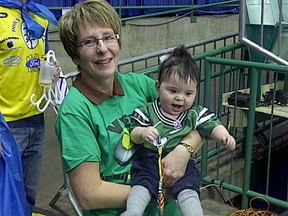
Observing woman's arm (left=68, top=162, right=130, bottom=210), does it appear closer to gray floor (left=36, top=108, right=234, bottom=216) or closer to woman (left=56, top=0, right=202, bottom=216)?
woman (left=56, top=0, right=202, bottom=216)

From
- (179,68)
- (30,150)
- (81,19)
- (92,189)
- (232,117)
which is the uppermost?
(81,19)

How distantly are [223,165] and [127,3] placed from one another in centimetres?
439

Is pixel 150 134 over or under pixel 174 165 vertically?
over

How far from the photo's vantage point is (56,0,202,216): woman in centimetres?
177

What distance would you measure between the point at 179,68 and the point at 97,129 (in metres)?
0.43

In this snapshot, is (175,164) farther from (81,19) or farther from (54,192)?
(54,192)

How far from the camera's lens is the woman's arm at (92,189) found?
1.76m

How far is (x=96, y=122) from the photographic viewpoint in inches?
71.4

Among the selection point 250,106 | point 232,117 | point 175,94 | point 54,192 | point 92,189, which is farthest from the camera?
point 232,117

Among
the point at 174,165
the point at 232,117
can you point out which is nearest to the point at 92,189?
the point at 174,165

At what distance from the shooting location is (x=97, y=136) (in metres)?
1.83

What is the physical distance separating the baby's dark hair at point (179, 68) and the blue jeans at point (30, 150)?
4.11 ft

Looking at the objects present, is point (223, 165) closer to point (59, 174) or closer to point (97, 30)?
point (59, 174)

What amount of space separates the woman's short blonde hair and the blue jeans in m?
1.31
